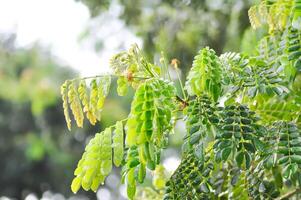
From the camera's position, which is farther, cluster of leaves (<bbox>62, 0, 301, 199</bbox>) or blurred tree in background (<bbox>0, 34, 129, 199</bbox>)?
blurred tree in background (<bbox>0, 34, 129, 199</bbox>)

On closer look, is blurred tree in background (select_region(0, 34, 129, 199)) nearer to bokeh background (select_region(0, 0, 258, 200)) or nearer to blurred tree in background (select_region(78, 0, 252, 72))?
bokeh background (select_region(0, 0, 258, 200))

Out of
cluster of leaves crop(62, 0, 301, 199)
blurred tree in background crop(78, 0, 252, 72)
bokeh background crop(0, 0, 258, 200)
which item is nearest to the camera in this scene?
cluster of leaves crop(62, 0, 301, 199)

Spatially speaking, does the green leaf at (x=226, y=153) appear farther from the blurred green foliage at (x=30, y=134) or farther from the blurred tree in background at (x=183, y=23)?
the blurred green foliage at (x=30, y=134)

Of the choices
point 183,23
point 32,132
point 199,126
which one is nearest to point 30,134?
point 32,132

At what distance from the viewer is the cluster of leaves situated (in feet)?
3.96

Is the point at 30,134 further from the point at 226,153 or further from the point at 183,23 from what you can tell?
the point at 226,153

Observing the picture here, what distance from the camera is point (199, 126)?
1269 millimetres

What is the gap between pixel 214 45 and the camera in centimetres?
276

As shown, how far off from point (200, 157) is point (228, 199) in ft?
1.16

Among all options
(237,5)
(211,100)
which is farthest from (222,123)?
(237,5)

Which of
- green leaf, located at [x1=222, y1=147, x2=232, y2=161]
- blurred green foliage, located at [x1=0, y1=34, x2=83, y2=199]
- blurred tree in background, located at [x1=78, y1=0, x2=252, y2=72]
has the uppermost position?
blurred tree in background, located at [x1=78, y1=0, x2=252, y2=72]

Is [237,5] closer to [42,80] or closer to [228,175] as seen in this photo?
[228,175]

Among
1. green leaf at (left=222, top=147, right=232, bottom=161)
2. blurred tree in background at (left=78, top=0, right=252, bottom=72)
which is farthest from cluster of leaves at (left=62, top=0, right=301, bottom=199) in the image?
blurred tree in background at (left=78, top=0, right=252, bottom=72)

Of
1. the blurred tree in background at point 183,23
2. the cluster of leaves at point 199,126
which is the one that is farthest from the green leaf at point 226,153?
the blurred tree in background at point 183,23
